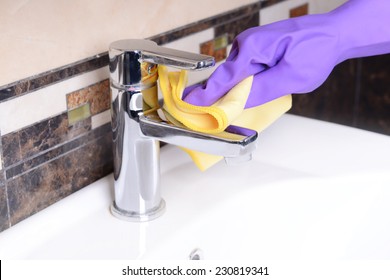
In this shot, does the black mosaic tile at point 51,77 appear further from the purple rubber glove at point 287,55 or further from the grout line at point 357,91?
the grout line at point 357,91

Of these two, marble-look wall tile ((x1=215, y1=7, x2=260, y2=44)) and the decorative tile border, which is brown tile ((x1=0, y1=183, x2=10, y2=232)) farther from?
marble-look wall tile ((x1=215, y1=7, x2=260, y2=44))

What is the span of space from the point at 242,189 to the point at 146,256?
0.56 feet

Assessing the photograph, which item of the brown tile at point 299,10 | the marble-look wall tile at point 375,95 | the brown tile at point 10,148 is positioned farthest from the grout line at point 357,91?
the brown tile at point 10,148

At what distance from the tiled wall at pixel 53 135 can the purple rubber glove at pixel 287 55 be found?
0.35 ft

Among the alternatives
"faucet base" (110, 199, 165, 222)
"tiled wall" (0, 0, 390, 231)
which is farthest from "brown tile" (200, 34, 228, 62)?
"faucet base" (110, 199, 165, 222)

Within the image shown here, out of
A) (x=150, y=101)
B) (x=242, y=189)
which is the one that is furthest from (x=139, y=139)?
(x=242, y=189)

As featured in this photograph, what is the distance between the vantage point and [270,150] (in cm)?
89

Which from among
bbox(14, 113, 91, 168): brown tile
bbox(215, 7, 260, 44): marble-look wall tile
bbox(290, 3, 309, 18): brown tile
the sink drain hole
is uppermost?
bbox(215, 7, 260, 44): marble-look wall tile

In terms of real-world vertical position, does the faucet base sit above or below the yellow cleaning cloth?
below

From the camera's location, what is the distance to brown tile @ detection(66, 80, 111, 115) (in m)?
0.74

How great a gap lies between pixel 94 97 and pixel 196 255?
0.20 m

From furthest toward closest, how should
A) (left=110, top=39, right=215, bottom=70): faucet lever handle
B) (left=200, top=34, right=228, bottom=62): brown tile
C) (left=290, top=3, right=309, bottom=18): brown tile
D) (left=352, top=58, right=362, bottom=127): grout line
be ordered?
1. (left=352, top=58, right=362, bottom=127): grout line
2. (left=290, top=3, right=309, bottom=18): brown tile
3. (left=200, top=34, right=228, bottom=62): brown tile
4. (left=110, top=39, right=215, bottom=70): faucet lever handle

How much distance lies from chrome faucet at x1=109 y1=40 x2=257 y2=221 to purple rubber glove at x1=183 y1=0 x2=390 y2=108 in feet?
0.16

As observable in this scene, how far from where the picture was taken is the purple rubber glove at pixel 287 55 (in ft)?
2.32
